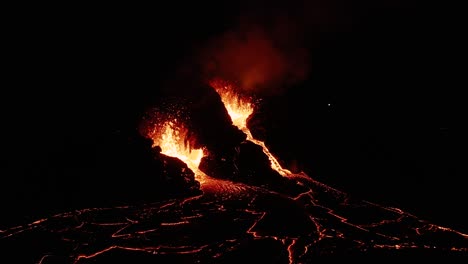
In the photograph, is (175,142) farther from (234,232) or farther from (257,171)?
(234,232)

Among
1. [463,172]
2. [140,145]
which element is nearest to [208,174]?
[140,145]

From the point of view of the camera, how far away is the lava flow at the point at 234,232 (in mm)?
5809

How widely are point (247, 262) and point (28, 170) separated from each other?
608cm

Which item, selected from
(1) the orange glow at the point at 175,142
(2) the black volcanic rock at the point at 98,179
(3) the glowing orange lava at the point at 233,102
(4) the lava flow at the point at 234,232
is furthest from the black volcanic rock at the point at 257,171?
(3) the glowing orange lava at the point at 233,102

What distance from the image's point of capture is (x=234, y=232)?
22.2ft

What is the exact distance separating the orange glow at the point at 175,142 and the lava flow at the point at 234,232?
2867 millimetres

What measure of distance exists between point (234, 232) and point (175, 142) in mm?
6221

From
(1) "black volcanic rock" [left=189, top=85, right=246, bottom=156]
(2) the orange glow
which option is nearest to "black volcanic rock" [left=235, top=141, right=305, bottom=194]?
(1) "black volcanic rock" [left=189, top=85, right=246, bottom=156]

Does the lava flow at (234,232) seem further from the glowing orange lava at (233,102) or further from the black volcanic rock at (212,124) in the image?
the glowing orange lava at (233,102)

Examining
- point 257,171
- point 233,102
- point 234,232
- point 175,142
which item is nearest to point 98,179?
point 175,142

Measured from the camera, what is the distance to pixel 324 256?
227 inches

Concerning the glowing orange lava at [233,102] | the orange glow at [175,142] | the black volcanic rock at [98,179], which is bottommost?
the black volcanic rock at [98,179]

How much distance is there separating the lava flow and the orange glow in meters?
2.87

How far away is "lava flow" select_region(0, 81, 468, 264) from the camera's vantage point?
5809 millimetres
